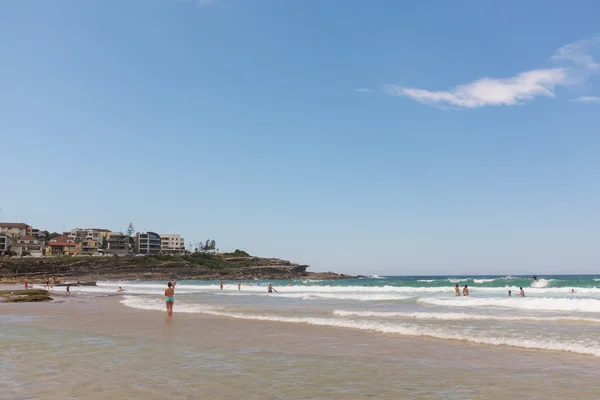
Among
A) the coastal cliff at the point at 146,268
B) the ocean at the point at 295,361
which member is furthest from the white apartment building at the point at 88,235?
the ocean at the point at 295,361

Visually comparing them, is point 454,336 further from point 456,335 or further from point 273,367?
point 273,367

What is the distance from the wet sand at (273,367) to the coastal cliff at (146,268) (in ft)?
294

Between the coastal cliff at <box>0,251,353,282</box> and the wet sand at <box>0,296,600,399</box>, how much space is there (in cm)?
8966

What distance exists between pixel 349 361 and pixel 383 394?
337cm

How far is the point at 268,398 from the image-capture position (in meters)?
8.45

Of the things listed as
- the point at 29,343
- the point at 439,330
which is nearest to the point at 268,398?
the point at 29,343

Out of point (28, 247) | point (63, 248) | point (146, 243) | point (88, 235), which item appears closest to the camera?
point (28, 247)

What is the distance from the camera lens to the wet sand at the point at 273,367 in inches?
351

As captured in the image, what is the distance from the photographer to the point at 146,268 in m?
130

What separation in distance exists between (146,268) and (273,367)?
415 ft

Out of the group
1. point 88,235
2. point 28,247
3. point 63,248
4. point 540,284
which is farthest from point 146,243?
point 540,284

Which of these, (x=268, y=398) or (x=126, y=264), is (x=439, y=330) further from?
(x=126, y=264)

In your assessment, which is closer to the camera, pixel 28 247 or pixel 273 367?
pixel 273 367

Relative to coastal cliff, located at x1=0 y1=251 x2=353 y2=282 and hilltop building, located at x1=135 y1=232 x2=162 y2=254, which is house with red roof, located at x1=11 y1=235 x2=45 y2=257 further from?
hilltop building, located at x1=135 y1=232 x2=162 y2=254
